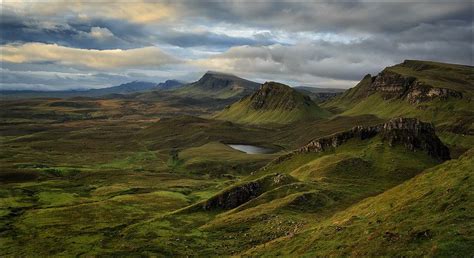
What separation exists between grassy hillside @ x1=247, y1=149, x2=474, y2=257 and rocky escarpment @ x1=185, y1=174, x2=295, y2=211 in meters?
47.3

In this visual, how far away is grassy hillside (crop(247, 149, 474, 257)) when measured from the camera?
4634cm

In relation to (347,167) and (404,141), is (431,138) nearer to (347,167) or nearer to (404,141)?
(404,141)

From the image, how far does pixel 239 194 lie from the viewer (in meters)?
121

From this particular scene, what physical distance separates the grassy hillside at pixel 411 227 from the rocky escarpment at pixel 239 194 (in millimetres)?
47301

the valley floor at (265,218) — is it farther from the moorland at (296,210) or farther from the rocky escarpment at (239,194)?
the rocky escarpment at (239,194)

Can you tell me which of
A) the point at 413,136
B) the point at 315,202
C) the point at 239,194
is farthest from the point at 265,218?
the point at 413,136

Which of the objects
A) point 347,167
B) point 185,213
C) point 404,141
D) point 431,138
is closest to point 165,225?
point 185,213

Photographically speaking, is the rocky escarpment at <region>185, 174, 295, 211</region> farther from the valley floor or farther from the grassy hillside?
the grassy hillside

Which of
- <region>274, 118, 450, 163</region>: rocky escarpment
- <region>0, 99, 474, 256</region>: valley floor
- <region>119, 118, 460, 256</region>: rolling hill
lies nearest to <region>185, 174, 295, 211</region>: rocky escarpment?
<region>119, 118, 460, 256</region>: rolling hill

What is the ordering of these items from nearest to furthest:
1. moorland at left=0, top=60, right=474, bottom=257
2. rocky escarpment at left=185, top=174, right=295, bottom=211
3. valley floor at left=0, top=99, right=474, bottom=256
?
1. moorland at left=0, top=60, right=474, bottom=257
2. valley floor at left=0, top=99, right=474, bottom=256
3. rocky escarpment at left=185, top=174, right=295, bottom=211

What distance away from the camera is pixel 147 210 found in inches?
5404

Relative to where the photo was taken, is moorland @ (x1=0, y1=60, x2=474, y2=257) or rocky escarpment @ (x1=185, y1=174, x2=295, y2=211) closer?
moorland @ (x1=0, y1=60, x2=474, y2=257)

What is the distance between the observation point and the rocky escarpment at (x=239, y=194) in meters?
120

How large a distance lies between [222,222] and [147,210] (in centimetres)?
4574
